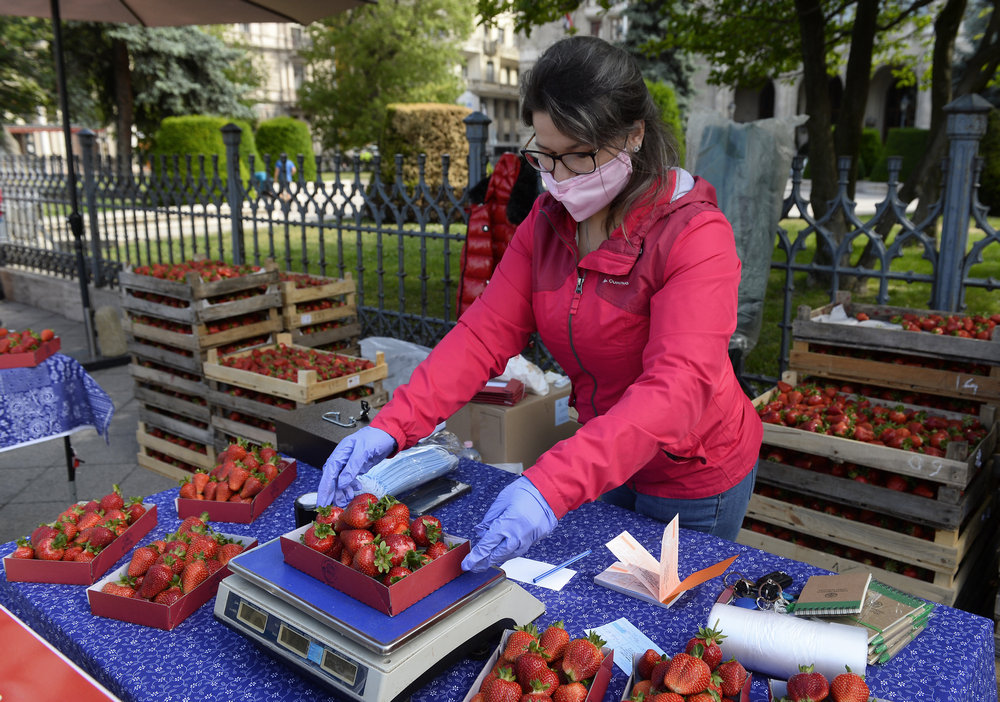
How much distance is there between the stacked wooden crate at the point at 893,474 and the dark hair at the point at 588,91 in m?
2.11

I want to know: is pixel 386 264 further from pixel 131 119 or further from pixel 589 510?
pixel 131 119

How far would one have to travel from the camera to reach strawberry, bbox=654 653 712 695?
130 cm

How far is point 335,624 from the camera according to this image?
1463mm

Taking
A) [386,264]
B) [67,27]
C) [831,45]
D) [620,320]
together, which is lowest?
[386,264]

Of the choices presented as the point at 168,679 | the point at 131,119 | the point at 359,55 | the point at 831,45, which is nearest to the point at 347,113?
the point at 359,55

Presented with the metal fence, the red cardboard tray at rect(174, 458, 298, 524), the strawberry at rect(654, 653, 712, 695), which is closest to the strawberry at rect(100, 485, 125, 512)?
the red cardboard tray at rect(174, 458, 298, 524)

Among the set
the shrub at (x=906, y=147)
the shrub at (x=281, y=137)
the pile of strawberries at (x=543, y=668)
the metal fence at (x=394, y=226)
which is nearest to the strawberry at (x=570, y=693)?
the pile of strawberries at (x=543, y=668)

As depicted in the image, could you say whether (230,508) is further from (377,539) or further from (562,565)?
(562,565)

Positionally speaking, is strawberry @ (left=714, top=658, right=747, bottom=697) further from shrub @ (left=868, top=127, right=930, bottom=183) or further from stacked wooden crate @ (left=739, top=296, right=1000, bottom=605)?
shrub @ (left=868, top=127, right=930, bottom=183)

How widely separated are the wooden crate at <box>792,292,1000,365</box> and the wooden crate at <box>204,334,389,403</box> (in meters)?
2.49

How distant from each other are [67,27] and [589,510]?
22.2 metres

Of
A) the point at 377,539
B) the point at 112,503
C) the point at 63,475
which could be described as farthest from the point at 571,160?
the point at 63,475

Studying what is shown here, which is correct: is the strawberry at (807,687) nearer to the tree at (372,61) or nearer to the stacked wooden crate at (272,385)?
the stacked wooden crate at (272,385)

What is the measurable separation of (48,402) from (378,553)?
355 cm
